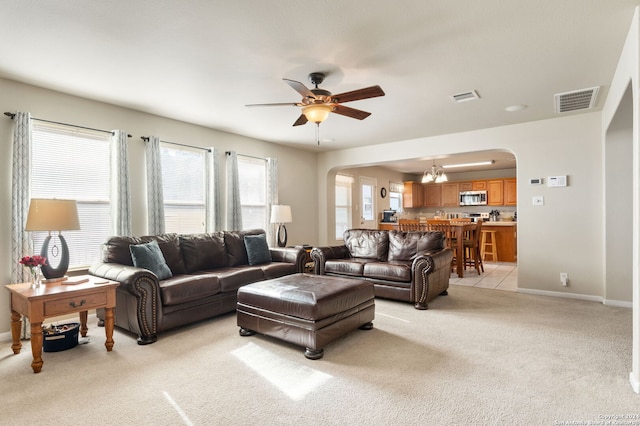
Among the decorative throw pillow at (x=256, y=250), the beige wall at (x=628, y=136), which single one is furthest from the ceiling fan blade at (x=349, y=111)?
the decorative throw pillow at (x=256, y=250)

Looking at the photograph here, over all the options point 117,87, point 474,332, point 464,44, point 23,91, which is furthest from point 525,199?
point 23,91

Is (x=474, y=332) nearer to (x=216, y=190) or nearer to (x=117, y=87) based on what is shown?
(x=216, y=190)

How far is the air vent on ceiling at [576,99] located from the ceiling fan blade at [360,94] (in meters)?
2.47

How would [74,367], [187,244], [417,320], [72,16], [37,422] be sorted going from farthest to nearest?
[187,244]
[417,320]
[74,367]
[72,16]
[37,422]

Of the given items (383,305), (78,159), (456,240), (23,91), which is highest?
(23,91)

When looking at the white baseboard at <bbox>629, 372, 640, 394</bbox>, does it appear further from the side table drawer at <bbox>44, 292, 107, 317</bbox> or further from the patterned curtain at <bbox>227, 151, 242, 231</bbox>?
the patterned curtain at <bbox>227, 151, 242, 231</bbox>

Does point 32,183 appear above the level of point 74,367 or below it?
above

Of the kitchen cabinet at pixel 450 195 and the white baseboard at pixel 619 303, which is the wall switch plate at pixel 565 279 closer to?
the white baseboard at pixel 619 303

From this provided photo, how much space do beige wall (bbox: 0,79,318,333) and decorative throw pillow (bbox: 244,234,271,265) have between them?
1362 millimetres

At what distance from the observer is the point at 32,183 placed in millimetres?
3512

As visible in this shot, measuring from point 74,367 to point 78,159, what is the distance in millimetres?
2351

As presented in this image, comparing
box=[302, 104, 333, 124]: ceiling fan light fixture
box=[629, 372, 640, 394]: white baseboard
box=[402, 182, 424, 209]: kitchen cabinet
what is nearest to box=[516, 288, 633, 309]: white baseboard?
box=[629, 372, 640, 394]: white baseboard

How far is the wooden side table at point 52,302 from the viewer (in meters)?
2.62

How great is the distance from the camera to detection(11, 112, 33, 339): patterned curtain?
332 centimetres
